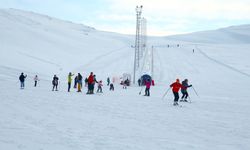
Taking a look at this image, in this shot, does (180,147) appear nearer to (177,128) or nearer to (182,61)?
(177,128)

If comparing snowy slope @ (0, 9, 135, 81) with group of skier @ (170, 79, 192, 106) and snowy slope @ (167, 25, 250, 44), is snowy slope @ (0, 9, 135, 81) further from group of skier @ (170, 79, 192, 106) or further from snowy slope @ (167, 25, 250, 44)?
snowy slope @ (167, 25, 250, 44)

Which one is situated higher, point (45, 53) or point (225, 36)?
point (225, 36)

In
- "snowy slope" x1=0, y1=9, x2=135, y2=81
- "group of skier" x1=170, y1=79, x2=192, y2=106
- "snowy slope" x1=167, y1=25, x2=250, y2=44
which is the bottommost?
"group of skier" x1=170, y1=79, x2=192, y2=106

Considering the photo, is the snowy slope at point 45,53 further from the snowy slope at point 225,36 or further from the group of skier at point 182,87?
the snowy slope at point 225,36

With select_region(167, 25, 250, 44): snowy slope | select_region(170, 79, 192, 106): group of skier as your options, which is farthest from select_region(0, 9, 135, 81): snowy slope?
select_region(167, 25, 250, 44): snowy slope

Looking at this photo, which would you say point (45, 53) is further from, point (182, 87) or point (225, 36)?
point (225, 36)

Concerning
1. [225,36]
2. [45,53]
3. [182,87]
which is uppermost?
[225,36]

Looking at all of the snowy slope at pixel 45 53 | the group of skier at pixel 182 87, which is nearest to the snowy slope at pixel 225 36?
the snowy slope at pixel 45 53

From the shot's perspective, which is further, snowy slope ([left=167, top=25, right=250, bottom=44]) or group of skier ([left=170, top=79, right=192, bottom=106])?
snowy slope ([left=167, top=25, right=250, bottom=44])

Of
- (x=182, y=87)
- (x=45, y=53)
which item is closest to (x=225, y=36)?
(x=45, y=53)

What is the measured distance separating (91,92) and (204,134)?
13.1 meters

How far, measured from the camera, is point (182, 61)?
58.9 m

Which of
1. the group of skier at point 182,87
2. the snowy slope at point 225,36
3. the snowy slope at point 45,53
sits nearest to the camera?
the group of skier at point 182,87

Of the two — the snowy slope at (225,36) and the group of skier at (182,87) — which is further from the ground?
the snowy slope at (225,36)
